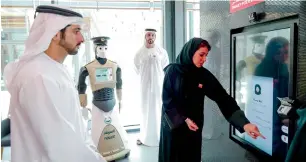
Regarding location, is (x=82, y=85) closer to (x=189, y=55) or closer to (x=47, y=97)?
(x=189, y=55)

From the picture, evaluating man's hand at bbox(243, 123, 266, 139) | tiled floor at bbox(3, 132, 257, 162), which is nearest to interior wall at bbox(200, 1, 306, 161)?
tiled floor at bbox(3, 132, 257, 162)

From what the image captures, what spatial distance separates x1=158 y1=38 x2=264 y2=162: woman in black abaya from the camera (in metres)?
1.84

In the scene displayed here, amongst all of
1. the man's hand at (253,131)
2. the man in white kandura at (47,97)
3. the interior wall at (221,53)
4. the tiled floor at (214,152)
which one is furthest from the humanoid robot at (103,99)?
the man's hand at (253,131)

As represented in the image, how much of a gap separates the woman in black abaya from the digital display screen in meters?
0.13

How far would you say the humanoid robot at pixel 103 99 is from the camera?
2887 millimetres

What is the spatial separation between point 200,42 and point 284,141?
82 cm

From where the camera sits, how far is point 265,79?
1603 millimetres

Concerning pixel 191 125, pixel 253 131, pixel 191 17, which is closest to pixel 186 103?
pixel 191 125

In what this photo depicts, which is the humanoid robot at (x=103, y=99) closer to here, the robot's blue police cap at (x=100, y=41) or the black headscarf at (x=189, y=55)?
the robot's blue police cap at (x=100, y=41)

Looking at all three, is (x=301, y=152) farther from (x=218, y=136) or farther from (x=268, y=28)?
(x=218, y=136)

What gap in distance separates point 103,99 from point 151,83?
75 cm

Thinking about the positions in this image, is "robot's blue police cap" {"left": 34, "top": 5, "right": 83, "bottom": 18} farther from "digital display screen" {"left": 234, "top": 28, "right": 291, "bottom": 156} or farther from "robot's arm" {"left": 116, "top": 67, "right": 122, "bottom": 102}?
"robot's arm" {"left": 116, "top": 67, "right": 122, "bottom": 102}

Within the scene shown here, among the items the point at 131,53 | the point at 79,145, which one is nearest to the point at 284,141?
the point at 79,145

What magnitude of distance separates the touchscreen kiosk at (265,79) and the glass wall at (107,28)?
6.02ft
